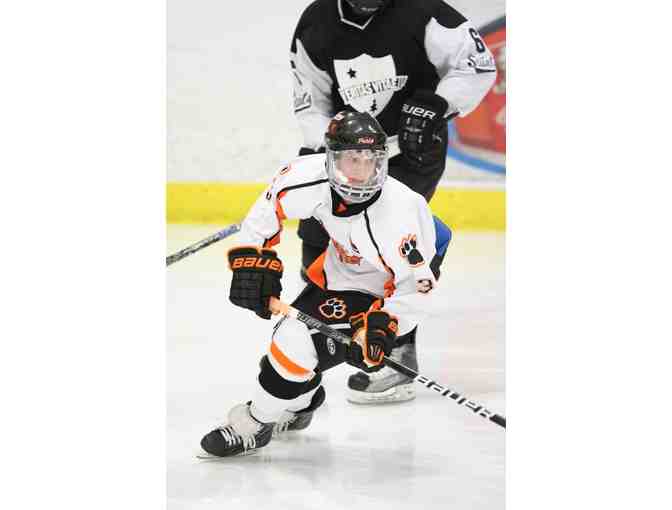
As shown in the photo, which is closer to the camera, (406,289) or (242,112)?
(406,289)

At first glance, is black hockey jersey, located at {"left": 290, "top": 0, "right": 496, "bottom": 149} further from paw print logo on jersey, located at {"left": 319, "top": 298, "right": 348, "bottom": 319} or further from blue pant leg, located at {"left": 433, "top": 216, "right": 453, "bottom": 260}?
paw print logo on jersey, located at {"left": 319, "top": 298, "right": 348, "bottom": 319}

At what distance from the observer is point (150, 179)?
2.18 m

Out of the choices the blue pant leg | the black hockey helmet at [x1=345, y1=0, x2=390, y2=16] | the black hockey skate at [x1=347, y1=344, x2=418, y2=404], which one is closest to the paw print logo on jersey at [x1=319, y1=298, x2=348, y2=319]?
the blue pant leg

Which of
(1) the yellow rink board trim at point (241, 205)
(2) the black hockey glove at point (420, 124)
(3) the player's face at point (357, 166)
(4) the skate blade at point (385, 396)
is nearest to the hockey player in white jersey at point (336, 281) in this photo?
(3) the player's face at point (357, 166)

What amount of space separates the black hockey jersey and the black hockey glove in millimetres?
61

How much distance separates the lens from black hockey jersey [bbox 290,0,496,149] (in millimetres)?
2385

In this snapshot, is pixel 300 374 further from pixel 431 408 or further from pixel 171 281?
pixel 171 281

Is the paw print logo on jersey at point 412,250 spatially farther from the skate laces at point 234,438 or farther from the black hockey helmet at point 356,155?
the skate laces at point 234,438

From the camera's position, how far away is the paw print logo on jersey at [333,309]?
84.7 inches

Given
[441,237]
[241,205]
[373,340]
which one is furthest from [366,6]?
[241,205]

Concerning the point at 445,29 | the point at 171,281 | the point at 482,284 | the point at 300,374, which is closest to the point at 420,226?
the point at 300,374

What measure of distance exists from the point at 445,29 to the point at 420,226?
2.00 ft

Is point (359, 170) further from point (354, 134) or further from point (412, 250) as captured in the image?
point (412, 250)

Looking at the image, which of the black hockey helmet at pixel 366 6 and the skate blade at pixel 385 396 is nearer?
the black hockey helmet at pixel 366 6
